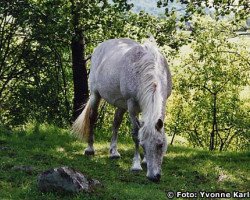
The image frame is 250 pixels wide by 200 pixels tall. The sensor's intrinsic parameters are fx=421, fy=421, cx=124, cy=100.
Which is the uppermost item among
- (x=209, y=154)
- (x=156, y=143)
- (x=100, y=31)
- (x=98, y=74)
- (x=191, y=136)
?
(x=100, y=31)

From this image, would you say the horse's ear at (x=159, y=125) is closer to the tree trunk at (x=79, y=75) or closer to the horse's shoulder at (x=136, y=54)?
the horse's shoulder at (x=136, y=54)

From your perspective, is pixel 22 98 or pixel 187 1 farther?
pixel 22 98

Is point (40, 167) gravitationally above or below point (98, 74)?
below

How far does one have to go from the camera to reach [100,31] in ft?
64.6

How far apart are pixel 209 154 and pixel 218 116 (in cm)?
2836

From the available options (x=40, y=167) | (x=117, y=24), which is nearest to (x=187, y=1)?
(x=117, y=24)

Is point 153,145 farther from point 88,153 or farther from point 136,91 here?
point 88,153

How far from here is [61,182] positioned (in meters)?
7.36

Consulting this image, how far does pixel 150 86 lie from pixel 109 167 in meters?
2.63

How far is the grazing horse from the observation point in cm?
759

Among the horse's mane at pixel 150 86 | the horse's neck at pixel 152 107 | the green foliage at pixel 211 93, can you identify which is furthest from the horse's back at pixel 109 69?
the green foliage at pixel 211 93

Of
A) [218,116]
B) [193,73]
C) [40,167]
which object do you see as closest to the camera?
[40,167]

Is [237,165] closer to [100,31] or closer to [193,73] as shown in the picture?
[100,31]

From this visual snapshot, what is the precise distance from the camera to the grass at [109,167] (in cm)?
777
